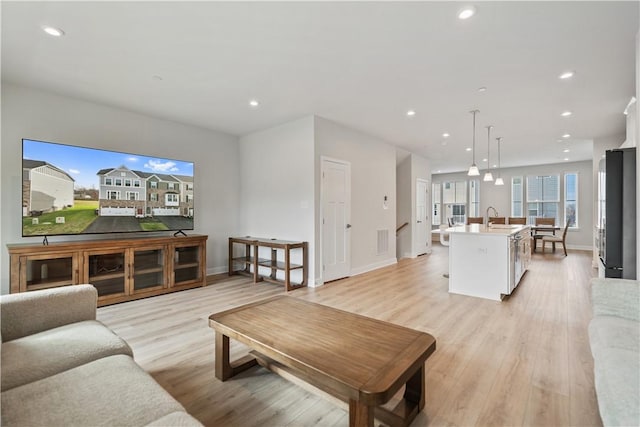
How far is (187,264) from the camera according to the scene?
14.2 feet

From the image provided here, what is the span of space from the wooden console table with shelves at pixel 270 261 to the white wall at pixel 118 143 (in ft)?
1.10

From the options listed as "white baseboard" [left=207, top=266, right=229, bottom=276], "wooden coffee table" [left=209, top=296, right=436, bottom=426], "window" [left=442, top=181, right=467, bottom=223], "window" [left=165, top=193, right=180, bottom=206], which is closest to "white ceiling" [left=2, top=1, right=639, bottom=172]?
"window" [left=165, top=193, right=180, bottom=206]

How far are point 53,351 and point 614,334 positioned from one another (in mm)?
2978

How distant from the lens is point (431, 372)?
2.09 m

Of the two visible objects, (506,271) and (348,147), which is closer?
(506,271)

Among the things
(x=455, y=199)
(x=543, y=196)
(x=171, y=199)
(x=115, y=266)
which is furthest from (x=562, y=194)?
(x=115, y=266)

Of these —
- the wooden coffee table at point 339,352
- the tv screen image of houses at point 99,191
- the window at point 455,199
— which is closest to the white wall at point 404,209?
the window at point 455,199

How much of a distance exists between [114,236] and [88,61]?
90.4 inches

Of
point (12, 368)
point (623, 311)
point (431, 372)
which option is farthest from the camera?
point (431, 372)

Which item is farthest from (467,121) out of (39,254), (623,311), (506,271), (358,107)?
(39,254)

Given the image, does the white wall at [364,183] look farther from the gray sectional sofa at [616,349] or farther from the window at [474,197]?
the window at [474,197]

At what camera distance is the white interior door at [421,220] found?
24.9ft

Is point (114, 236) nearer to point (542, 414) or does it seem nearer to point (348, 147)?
point (348, 147)

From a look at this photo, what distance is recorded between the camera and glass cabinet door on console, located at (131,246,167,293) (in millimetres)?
3831
